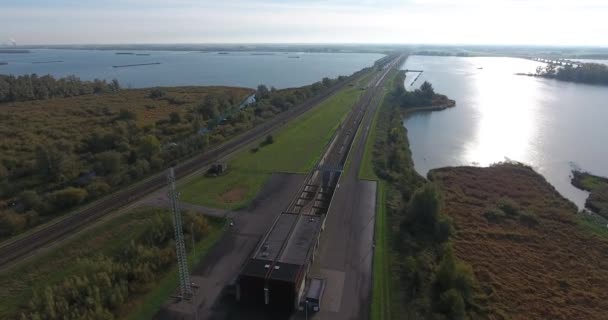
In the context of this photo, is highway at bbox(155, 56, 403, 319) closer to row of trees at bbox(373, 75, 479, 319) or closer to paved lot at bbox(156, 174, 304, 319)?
paved lot at bbox(156, 174, 304, 319)

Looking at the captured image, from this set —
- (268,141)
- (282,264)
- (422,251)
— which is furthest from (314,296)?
(268,141)

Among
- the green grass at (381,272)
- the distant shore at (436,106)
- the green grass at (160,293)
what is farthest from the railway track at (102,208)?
the distant shore at (436,106)

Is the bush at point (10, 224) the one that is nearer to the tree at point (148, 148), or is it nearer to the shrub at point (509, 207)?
the tree at point (148, 148)

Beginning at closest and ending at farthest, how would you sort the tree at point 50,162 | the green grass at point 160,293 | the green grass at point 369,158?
the green grass at point 160,293 < the tree at point 50,162 < the green grass at point 369,158

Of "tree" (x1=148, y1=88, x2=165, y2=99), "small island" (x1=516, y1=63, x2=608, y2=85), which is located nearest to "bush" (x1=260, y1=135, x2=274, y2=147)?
"tree" (x1=148, y1=88, x2=165, y2=99)

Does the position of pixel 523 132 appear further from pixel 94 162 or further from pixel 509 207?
pixel 94 162
